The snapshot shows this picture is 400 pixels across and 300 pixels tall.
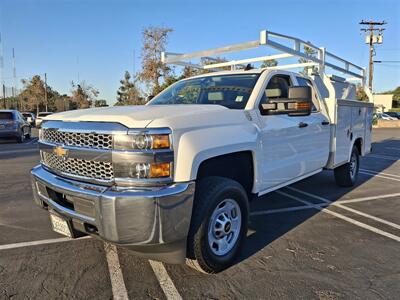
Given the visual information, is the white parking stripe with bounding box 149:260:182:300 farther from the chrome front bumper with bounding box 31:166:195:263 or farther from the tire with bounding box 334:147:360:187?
the tire with bounding box 334:147:360:187

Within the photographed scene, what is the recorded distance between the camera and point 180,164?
270 cm

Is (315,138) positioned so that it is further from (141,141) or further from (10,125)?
(10,125)

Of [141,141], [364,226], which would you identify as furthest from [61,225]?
[364,226]

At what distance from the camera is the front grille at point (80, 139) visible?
2727 mm

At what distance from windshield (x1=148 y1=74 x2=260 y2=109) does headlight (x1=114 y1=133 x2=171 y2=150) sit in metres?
1.33

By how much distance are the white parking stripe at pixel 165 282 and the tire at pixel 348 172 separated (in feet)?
15.3

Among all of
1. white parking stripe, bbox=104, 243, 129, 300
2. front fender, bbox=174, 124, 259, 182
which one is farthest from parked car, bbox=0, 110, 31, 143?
front fender, bbox=174, 124, 259, 182

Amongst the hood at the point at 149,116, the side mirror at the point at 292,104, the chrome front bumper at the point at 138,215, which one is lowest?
the chrome front bumper at the point at 138,215

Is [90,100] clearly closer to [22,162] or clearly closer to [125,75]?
[125,75]

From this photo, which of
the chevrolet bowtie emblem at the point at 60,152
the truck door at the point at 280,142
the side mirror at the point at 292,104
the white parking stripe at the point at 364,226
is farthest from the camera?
the white parking stripe at the point at 364,226

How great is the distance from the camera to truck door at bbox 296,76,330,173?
477cm

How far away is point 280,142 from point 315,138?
1.17 meters

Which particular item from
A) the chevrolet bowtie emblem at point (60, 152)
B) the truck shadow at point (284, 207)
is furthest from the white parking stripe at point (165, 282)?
the chevrolet bowtie emblem at point (60, 152)

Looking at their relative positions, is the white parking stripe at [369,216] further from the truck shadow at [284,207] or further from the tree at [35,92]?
the tree at [35,92]
